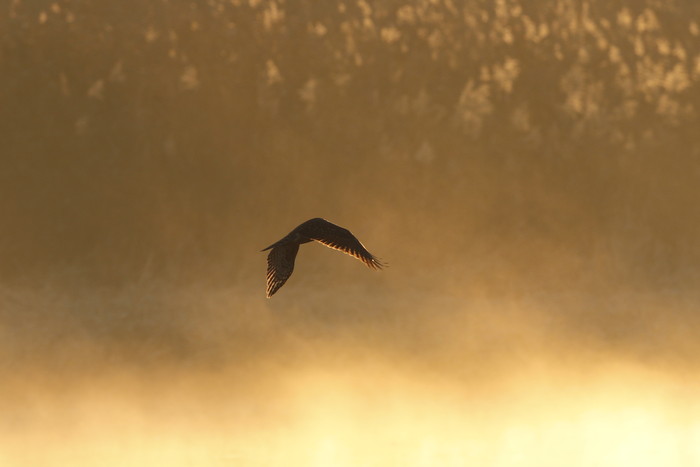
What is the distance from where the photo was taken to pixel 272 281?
114 feet

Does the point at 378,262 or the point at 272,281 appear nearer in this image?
the point at 378,262

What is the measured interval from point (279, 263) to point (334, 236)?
2.25 meters

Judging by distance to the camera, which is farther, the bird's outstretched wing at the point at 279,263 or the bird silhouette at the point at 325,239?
the bird's outstretched wing at the point at 279,263

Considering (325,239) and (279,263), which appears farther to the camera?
(279,263)

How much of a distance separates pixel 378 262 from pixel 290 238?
277 cm

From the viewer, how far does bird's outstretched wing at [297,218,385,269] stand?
33.2 meters

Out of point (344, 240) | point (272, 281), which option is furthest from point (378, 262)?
point (272, 281)

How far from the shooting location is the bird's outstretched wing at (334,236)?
3322 cm

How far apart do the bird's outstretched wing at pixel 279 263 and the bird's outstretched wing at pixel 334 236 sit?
3.79ft

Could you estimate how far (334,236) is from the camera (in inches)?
1320

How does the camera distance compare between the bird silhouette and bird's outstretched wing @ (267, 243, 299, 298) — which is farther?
bird's outstretched wing @ (267, 243, 299, 298)

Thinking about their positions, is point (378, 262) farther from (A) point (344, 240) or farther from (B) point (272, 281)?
(B) point (272, 281)

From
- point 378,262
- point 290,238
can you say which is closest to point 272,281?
point 290,238

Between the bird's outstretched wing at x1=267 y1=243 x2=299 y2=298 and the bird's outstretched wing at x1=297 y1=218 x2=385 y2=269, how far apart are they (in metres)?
1.15
